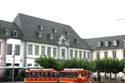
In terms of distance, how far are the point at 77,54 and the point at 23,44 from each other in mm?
17379

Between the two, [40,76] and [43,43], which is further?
[43,43]

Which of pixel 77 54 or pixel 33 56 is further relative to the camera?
pixel 77 54

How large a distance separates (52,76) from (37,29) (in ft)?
71.2

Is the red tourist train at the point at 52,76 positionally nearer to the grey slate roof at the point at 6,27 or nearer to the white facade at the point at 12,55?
the white facade at the point at 12,55

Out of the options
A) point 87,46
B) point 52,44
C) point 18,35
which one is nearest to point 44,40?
point 52,44

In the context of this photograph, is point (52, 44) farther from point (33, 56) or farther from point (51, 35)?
point (33, 56)

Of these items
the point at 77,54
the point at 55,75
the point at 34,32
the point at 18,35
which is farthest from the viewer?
the point at 77,54

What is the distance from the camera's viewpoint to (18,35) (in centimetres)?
5847

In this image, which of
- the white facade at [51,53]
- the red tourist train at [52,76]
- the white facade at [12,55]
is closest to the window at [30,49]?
the white facade at [51,53]

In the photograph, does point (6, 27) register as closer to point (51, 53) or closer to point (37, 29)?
point (37, 29)

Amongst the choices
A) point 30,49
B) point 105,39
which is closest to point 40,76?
point 30,49

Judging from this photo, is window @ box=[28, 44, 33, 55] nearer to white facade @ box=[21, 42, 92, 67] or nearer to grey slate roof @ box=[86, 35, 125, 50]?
white facade @ box=[21, 42, 92, 67]

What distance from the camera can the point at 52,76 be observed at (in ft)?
144

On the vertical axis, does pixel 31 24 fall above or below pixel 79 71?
above
